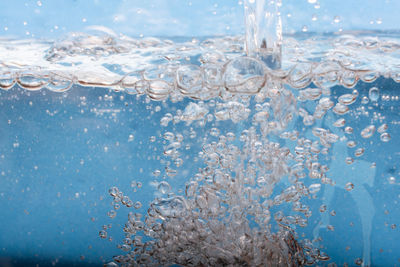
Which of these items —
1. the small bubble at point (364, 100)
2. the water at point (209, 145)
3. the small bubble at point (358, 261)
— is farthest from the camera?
the small bubble at point (358, 261)

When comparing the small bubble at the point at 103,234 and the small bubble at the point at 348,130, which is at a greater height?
the small bubble at the point at 348,130

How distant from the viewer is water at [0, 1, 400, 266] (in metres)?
1.51

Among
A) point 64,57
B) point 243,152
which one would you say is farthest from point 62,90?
point 243,152

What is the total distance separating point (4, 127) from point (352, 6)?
1.65 meters

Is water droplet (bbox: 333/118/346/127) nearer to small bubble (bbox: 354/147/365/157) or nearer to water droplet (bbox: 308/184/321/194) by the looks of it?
small bubble (bbox: 354/147/365/157)

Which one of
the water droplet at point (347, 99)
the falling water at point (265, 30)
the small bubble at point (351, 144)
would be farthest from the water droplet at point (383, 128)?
the falling water at point (265, 30)

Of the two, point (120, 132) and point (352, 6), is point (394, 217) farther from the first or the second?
point (120, 132)

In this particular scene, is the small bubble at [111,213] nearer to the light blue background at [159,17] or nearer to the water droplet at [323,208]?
the light blue background at [159,17]

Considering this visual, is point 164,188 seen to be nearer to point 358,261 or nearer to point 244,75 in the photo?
point 244,75

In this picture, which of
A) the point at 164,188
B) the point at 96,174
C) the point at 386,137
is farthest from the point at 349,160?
the point at 96,174

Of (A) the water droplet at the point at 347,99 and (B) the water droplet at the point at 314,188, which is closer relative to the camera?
(A) the water droplet at the point at 347,99

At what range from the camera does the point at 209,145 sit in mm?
1700

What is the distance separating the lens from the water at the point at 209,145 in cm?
151

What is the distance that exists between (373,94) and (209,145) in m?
0.69
